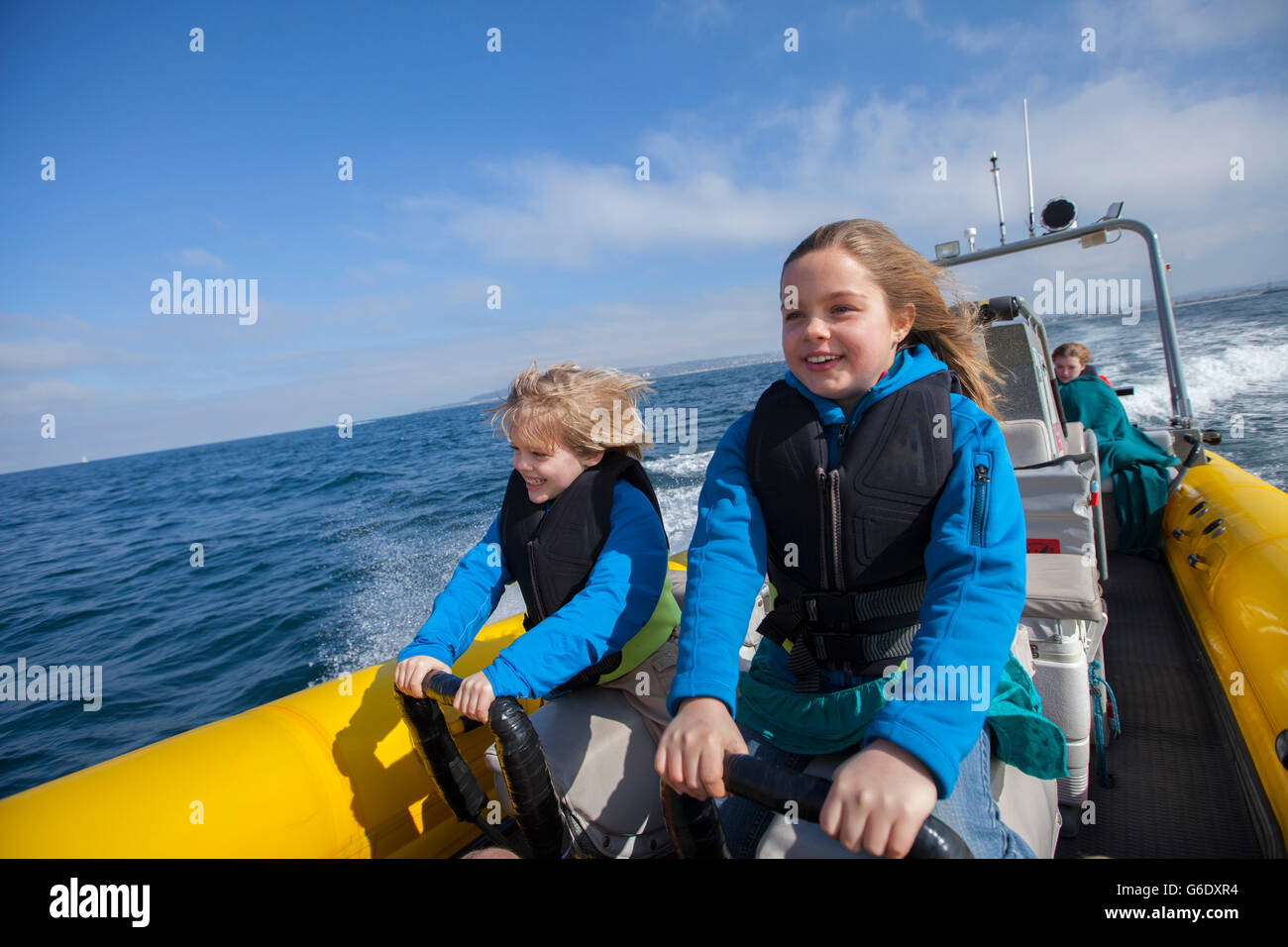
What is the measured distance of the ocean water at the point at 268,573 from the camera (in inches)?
187

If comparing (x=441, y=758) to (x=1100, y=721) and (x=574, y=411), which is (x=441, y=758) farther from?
(x=1100, y=721)

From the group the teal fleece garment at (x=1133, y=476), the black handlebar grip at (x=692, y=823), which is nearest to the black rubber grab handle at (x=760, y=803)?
the black handlebar grip at (x=692, y=823)

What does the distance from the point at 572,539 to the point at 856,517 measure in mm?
824

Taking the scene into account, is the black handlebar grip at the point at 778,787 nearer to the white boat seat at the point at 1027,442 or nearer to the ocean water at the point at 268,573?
the white boat seat at the point at 1027,442

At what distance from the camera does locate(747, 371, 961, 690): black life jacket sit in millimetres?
1294

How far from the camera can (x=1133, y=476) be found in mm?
4355

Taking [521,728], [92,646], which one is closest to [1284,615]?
[521,728]

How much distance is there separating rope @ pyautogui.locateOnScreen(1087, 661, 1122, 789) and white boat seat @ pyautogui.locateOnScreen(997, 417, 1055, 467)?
2.86ft

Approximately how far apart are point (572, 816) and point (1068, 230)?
4.67 metres

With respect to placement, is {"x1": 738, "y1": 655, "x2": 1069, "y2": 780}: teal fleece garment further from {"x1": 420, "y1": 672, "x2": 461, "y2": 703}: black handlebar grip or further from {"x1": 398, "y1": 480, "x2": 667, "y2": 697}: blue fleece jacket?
{"x1": 420, "y1": 672, "x2": 461, "y2": 703}: black handlebar grip

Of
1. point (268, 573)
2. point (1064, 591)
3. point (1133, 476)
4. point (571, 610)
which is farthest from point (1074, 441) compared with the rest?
point (268, 573)

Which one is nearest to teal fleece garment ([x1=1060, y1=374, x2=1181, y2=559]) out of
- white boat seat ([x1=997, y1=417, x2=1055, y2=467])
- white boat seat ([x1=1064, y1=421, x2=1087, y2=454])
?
white boat seat ([x1=1064, y1=421, x2=1087, y2=454])
